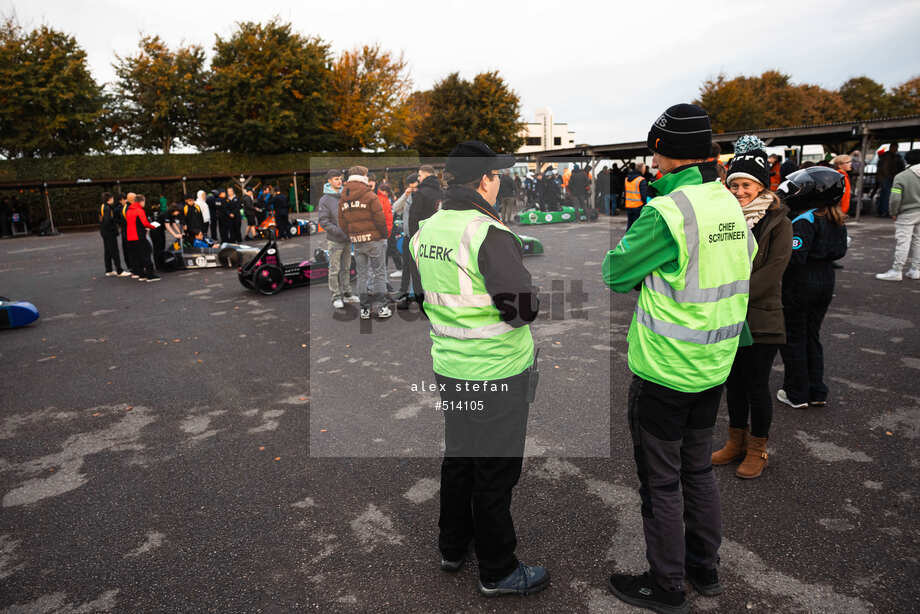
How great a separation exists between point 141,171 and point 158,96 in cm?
879

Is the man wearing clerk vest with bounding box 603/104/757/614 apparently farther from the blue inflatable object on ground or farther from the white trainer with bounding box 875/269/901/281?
the blue inflatable object on ground

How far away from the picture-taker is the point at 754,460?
350 cm

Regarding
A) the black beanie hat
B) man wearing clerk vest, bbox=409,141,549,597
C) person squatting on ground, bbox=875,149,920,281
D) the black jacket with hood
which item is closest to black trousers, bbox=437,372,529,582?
man wearing clerk vest, bbox=409,141,549,597

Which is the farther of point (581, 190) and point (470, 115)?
point (470, 115)

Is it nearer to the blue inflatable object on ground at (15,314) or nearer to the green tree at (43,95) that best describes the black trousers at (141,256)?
the blue inflatable object on ground at (15,314)

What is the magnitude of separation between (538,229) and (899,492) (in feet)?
49.9

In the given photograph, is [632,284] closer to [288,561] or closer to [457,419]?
[457,419]

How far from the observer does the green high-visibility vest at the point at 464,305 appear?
2.30 metres

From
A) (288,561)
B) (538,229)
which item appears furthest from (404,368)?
(538,229)

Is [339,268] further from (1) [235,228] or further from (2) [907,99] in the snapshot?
(2) [907,99]

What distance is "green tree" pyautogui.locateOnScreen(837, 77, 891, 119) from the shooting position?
51.6 metres

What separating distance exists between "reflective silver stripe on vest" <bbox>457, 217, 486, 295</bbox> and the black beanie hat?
0.82m

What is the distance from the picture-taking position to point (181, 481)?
12.0 feet

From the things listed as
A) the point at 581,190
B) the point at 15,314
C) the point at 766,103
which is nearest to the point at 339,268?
the point at 15,314
